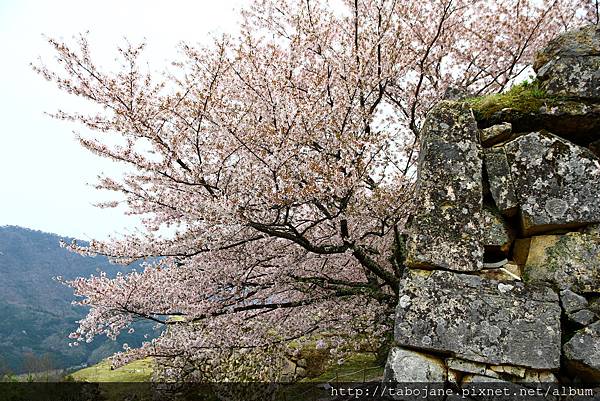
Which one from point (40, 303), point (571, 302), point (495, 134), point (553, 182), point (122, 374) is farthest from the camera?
point (40, 303)

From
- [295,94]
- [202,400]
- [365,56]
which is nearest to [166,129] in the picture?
[295,94]

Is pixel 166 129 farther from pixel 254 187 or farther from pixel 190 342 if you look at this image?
pixel 190 342

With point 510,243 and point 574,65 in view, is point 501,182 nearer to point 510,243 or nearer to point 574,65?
point 510,243

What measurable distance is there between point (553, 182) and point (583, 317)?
114 centimetres

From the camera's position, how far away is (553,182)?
3.80 meters

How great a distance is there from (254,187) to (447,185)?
7.01 feet

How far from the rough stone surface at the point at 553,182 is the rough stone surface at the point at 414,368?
1.44 m

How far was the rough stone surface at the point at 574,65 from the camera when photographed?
4.03 metres

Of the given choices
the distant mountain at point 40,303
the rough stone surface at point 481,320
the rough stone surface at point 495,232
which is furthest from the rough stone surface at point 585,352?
the distant mountain at point 40,303

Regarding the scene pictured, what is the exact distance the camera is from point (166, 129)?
195 inches

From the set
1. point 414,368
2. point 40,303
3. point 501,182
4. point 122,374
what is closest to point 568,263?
point 501,182

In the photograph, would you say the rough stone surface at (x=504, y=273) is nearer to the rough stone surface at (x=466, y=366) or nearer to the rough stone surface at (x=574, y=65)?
the rough stone surface at (x=466, y=366)

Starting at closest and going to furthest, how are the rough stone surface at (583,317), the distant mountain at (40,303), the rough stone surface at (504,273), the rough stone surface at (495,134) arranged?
the rough stone surface at (583,317)
the rough stone surface at (504,273)
the rough stone surface at (495,134)
the distant mountain at (40,303)

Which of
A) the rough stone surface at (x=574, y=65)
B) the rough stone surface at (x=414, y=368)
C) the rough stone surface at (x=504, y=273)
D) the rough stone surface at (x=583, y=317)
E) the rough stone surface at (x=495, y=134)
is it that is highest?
the rough stone surface at (x=574, y=65)
